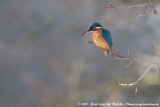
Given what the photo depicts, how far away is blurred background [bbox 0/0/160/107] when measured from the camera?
528 cm

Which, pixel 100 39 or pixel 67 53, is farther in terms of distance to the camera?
pixel 67 53

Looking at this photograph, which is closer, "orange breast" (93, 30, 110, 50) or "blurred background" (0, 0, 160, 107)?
"orange breast" (93, 30, 110, 50)

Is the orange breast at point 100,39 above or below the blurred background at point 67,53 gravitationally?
above

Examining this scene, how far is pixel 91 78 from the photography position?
6.15 meters

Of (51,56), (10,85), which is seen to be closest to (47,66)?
(51,56)

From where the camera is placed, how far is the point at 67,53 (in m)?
6.44

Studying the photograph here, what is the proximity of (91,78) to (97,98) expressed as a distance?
1.04 meters

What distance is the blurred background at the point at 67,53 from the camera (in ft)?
17.3

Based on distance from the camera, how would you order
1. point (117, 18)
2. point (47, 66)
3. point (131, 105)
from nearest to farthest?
point (131, 105) < point (117, 18) < point (47, 66)

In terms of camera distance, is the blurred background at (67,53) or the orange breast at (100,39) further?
the blurred background at (67,53)

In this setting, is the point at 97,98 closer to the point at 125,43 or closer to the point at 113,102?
the point at 113,102

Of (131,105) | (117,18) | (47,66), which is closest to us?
(131,105)

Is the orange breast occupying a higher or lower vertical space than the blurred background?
higher

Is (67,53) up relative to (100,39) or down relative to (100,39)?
down
